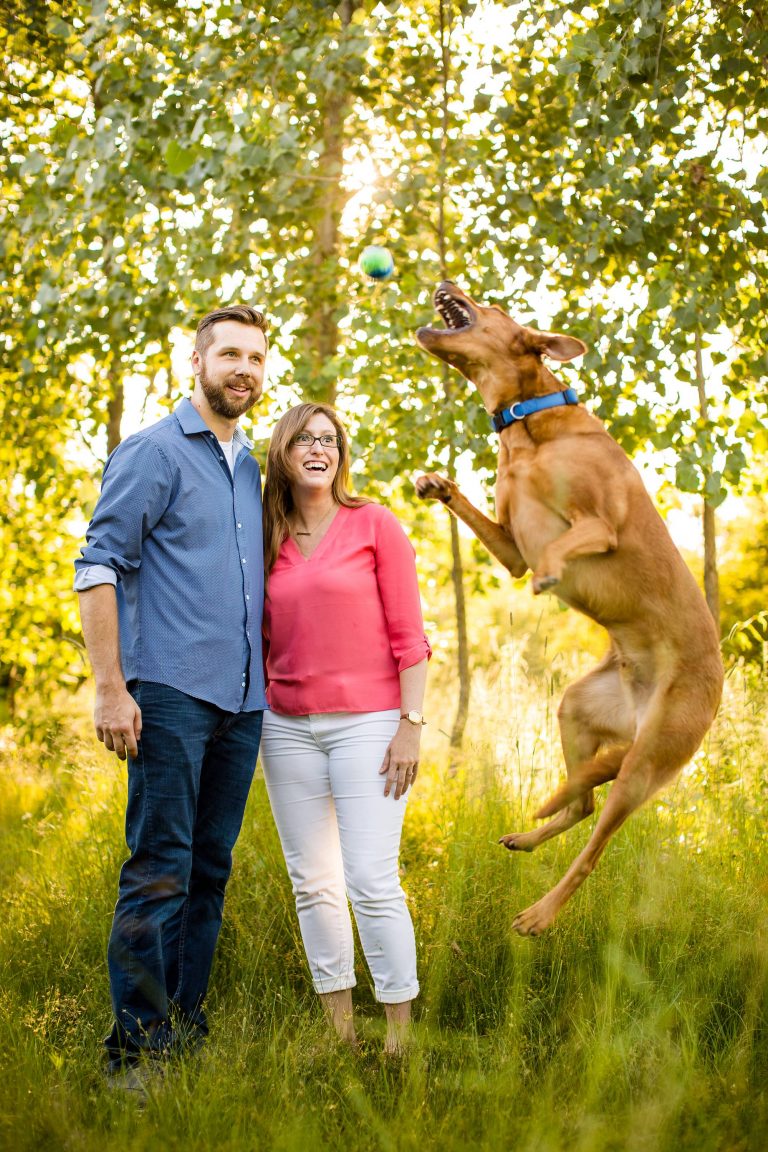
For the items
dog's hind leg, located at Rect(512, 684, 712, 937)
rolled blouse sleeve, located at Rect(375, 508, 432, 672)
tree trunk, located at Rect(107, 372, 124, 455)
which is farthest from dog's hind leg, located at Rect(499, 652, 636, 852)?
tree trunk, located at Rect(107, 372, 124, 455)

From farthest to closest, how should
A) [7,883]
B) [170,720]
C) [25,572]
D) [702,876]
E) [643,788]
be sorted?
[25,572], [7,883], [702,876], [170,720], [643,788]

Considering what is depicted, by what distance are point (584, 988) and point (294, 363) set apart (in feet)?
10.1

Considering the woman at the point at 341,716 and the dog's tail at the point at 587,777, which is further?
the woman at the point at 341,716

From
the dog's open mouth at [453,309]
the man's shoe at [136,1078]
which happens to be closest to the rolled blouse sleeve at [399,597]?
the dog's open mouth at [453,309]

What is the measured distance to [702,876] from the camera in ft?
11.4

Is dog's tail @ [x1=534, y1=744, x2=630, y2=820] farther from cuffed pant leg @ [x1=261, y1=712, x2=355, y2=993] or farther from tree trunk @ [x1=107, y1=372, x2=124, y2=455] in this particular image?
tree trunk @ [x1=107, y1=372, x2=124, y2=455]

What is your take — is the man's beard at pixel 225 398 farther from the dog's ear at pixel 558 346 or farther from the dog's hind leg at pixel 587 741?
the dog's hind leg at pixel 587 741

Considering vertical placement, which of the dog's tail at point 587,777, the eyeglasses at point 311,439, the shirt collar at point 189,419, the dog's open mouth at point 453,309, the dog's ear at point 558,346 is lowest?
the dog's tail at point 587,777

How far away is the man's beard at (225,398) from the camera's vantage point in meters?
2.97

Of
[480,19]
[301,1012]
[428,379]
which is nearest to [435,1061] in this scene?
[301,1012]

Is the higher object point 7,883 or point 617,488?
point 617,488

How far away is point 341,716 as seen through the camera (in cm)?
293

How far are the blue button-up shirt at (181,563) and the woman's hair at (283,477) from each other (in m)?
0.13

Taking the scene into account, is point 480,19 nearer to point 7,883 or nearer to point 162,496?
point 162,496
